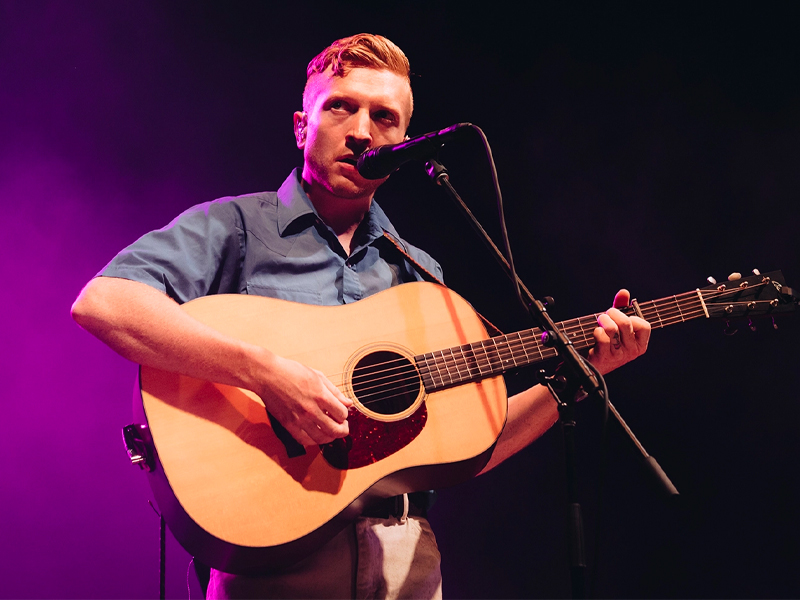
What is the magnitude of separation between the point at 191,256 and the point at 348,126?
0.85 meters

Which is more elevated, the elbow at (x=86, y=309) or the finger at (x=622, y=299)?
the finger at (x=622, y=299)

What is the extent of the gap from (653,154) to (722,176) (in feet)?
1.44

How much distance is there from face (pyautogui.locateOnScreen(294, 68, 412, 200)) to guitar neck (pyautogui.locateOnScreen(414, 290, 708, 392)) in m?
0.82

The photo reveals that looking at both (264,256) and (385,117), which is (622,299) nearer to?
(385,117)

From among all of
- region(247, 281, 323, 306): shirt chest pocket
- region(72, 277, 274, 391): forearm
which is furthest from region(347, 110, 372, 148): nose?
region(72, 277, 274, 391): forearm

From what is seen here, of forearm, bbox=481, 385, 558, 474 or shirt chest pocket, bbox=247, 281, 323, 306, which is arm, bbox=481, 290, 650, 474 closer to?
forearm, bbox=481, 385, 558, 474

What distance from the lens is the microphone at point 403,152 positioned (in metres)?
1.73

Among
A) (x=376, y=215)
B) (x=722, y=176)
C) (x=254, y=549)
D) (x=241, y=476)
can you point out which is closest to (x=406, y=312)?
(x=376, y=215)

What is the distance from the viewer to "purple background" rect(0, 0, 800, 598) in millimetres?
2838

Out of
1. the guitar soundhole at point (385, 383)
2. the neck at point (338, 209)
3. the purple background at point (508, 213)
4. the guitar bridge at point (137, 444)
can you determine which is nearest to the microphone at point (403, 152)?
the neck at point (338, 209)

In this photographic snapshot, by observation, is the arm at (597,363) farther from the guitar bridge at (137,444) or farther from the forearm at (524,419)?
the guitar bridge at (137,444)

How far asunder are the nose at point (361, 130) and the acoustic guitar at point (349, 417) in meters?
0.64

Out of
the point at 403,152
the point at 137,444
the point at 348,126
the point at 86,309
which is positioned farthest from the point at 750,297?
the point at 86,309

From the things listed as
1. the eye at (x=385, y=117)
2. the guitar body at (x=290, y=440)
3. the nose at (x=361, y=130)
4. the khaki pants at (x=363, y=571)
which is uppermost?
the eye at (x=385, y=117)
